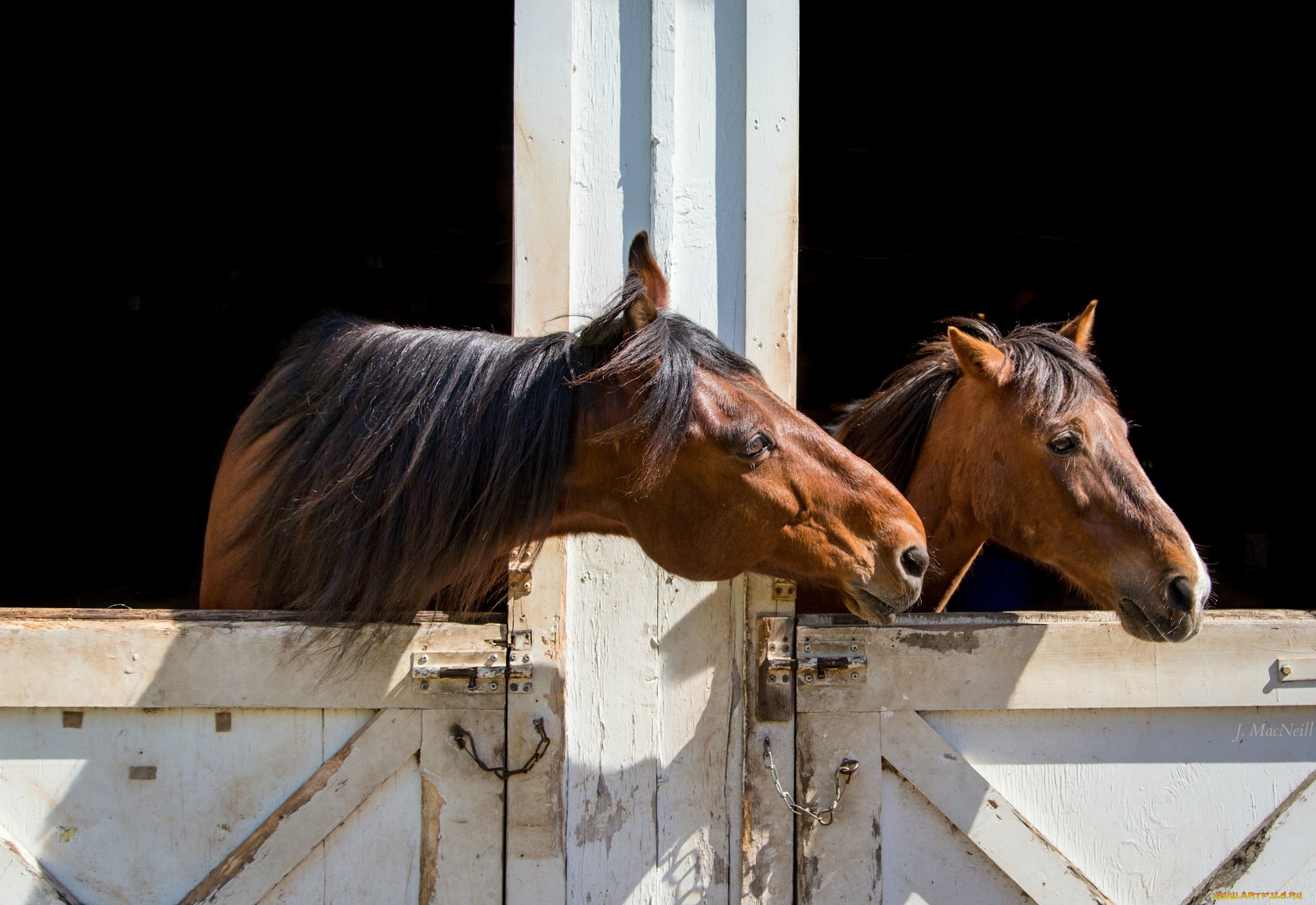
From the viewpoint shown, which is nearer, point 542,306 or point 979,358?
point 542,306

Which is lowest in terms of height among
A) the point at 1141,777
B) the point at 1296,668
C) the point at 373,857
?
the point at 373,857

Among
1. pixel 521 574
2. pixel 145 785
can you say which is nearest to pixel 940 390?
pixel 521 574

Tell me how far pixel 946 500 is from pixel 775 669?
2.42 ft

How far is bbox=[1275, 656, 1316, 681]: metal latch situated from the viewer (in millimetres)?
1863

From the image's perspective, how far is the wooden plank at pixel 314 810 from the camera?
167cm

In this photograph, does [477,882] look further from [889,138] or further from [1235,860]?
[889,138]

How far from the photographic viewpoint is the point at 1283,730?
190 centimetres

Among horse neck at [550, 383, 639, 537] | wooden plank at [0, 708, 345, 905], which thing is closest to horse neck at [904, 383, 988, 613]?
horse neck at [550, 383, 639, 537]

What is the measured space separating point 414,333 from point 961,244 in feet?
13.3

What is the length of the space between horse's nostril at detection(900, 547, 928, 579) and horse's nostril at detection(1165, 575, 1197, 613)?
60 centimetres

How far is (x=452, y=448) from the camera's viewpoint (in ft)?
5.27

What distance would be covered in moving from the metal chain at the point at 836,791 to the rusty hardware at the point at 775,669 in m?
0.08

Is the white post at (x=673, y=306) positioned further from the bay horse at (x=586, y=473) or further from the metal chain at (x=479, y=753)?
the bay horse at (x=586, y=473)

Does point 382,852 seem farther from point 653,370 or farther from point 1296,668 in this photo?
point 1296,668
